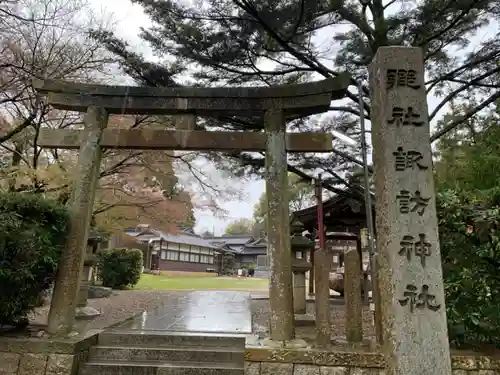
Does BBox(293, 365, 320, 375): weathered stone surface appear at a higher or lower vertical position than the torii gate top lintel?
lower

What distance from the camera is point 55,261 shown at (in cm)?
468

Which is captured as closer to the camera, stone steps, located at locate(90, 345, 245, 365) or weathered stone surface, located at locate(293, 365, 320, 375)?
weathered stone surface, located at locate(293, 365, 320, 375)

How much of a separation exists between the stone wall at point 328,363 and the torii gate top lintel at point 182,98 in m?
3.33

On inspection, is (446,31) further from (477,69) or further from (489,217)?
(489,217)

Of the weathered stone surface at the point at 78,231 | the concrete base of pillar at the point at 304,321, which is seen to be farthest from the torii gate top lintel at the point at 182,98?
the concrete base of pillar at the point at 304,321

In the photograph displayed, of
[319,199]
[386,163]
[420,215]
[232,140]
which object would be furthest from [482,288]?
[319,199]

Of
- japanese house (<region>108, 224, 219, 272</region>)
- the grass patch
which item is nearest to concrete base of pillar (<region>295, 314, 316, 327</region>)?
the grass patch

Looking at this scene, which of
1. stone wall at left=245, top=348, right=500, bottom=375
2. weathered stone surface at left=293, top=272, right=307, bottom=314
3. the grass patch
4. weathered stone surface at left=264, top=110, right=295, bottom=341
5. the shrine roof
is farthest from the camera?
the grass patch

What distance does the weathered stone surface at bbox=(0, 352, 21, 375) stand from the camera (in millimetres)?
4207

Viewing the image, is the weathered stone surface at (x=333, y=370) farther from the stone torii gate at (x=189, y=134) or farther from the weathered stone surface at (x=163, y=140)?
the weathered stone surface at (x=163, y=140)

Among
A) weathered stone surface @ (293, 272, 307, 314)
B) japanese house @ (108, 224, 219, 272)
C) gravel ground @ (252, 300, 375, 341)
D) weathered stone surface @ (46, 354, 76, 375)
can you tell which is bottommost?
weathered stone surface @ (46, 354, 76, 375)

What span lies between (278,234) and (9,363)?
11.8 ft

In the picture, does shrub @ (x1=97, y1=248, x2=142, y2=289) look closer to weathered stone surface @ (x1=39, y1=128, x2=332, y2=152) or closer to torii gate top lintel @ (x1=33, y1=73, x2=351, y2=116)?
weathered stone surface @ (x1=39, y1=128, x2=332, y2=152)

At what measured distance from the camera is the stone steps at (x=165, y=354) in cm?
449
